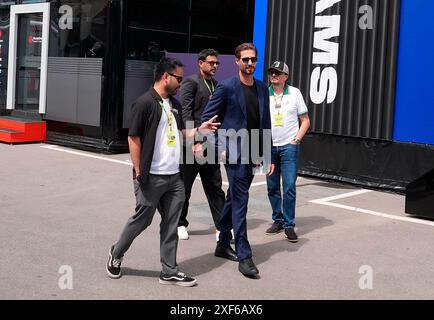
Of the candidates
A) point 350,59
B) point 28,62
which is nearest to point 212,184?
point 350,59

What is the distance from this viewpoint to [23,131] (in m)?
13.4

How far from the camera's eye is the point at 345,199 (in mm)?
8734

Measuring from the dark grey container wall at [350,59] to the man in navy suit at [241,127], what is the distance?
4.39 metres

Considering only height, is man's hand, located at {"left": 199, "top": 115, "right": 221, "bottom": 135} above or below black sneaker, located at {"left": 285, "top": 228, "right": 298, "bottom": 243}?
above

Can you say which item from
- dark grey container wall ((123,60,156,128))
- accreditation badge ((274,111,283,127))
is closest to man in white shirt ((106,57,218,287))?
accreditation badge ((274,111,283,127))

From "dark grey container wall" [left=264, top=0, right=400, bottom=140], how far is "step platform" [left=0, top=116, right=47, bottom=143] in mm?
5716

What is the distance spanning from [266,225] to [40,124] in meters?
7.96

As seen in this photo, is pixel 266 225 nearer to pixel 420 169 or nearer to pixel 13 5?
pixel 420 169

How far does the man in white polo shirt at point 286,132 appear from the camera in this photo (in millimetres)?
6469

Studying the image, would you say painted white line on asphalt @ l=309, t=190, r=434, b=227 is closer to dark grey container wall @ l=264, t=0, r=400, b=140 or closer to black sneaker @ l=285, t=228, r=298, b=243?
dark grey container wall @ l=264, t=0, r=400, b=140

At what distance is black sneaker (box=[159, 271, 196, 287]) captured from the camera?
16.0 ft

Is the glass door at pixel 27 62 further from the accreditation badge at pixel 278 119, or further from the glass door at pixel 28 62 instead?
the accreditation badge at pixel 278 119

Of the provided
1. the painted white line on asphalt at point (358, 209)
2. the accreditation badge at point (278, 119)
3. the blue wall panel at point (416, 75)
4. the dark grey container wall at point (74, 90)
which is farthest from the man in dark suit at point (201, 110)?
the dark grey container wall at point (74, 90)

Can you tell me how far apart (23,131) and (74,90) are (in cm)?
148
